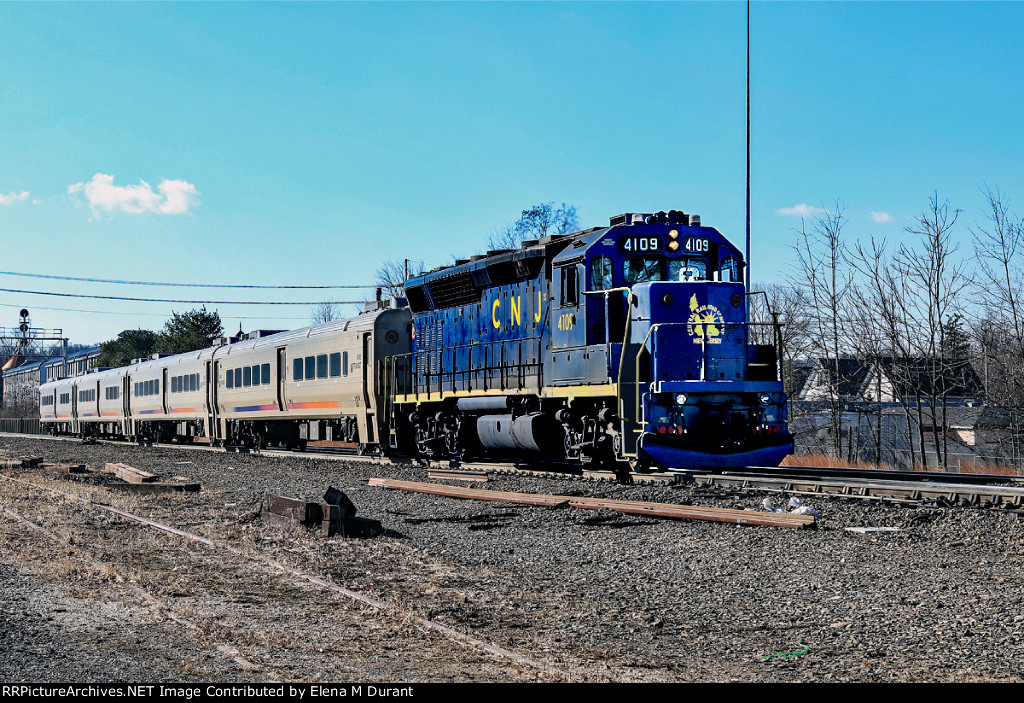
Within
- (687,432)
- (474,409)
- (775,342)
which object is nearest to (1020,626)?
(687,432)

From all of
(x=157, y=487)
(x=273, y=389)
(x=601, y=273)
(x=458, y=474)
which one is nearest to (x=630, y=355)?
(x=601, y=273)

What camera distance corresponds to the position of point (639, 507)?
1109 cm

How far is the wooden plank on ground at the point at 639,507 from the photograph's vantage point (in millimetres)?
9805

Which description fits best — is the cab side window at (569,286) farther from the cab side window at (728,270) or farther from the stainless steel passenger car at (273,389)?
the stainless steel passenger car at (273,389)

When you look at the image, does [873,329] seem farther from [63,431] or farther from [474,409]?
[63,431]

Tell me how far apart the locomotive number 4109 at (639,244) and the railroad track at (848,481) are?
10.8 feet

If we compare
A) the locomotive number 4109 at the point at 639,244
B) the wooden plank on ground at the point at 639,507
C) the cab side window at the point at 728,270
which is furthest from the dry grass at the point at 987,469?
the wooden plank on ground at the point at 639,507

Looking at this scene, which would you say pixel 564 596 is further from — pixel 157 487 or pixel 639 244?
pixel 157 487

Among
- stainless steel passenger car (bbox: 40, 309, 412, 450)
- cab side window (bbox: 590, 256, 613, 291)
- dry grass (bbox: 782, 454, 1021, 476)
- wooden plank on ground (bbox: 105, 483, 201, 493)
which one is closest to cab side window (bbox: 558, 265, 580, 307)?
cab side window (bbox: 590, 256, 613, 291)

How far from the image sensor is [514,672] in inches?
195

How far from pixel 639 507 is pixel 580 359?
4.13 m

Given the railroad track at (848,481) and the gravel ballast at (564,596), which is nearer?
the gravel ballast at (564,596)
